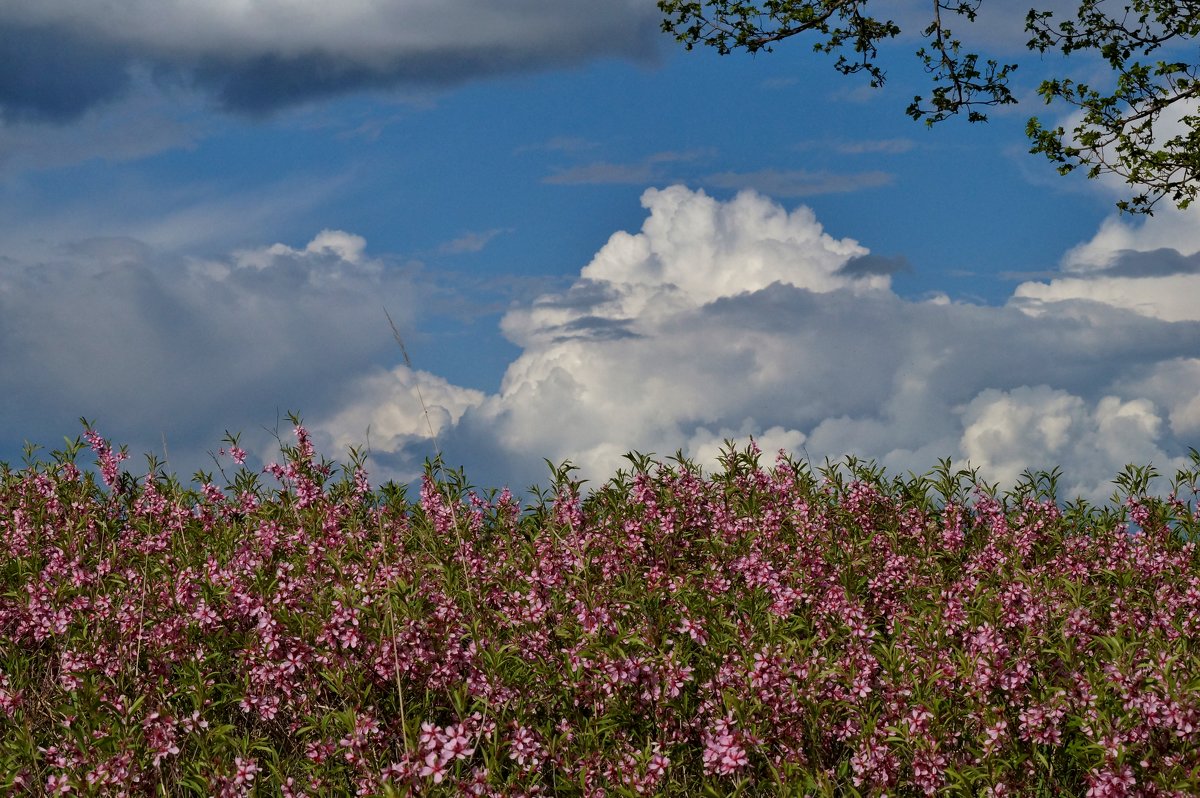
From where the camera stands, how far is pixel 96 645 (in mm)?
8516

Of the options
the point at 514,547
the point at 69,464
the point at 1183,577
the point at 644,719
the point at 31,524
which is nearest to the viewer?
the point at 644,719

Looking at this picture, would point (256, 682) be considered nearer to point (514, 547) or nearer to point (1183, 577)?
point (514, 547)

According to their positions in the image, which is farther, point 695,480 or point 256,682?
point 695,480

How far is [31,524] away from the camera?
1289 centimetres

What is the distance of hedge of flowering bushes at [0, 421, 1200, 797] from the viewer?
6.75 metres

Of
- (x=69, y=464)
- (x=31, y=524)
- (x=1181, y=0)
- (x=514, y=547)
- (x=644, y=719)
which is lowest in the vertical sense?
(x=644, y=719)

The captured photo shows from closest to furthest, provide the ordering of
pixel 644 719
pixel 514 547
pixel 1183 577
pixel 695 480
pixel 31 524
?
pixel 644 719
pixel 1183 577
pixel 514 547
pixel 695 480
pixel 31 524

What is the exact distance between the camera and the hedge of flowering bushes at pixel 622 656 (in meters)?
6.75

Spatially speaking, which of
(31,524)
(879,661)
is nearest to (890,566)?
(879,661)

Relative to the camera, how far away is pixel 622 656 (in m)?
7.33

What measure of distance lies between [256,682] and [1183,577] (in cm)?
789

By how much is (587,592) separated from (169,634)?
3.33 metres

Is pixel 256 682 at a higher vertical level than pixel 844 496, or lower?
lower

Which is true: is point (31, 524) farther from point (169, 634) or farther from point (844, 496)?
point (844, 496)
